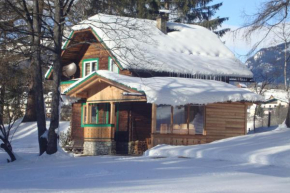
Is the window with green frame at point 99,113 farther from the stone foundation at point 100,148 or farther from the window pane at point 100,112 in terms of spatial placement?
the stone foundation at point 100,148

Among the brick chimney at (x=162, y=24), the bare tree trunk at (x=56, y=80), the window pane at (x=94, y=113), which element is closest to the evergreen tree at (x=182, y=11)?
the brick chimney at (x=162, y=24)

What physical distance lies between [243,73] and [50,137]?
43.9 feet

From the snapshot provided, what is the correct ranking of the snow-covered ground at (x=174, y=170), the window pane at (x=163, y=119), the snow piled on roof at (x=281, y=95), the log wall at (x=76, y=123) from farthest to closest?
the snow piled on roof at (x=281, y=95), the log wall at (x=76, y=123), the window pane at (x=163, y=119), the snow-covered ground at (x=174, y=170)

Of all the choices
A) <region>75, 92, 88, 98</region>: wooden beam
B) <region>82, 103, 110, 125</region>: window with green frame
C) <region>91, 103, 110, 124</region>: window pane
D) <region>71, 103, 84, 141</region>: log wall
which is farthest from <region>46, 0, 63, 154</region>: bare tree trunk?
<region>71, 103, 84, 141</region>: log wall

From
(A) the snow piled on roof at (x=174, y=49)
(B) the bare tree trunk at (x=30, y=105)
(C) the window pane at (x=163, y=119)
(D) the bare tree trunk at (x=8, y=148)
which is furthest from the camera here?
(B) the bare tree trunk at (x=30, y=105)

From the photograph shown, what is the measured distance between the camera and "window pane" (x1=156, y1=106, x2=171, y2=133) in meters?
21.8

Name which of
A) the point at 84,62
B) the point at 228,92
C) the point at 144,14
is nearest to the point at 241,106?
the point at 228,92

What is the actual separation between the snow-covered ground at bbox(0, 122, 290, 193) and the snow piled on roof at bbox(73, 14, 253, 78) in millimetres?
5839

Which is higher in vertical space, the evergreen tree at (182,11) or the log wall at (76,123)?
the evergreen tree at (182,11)

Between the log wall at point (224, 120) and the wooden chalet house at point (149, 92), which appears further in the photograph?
the log wall at point (224, 120)

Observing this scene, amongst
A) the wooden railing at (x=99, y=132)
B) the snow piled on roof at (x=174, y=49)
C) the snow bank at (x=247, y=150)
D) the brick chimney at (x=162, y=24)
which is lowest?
the snow bank at (x=247, y=150)

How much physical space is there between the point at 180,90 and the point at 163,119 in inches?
64.7

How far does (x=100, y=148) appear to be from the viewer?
2314cm

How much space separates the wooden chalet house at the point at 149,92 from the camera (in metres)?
21.2
